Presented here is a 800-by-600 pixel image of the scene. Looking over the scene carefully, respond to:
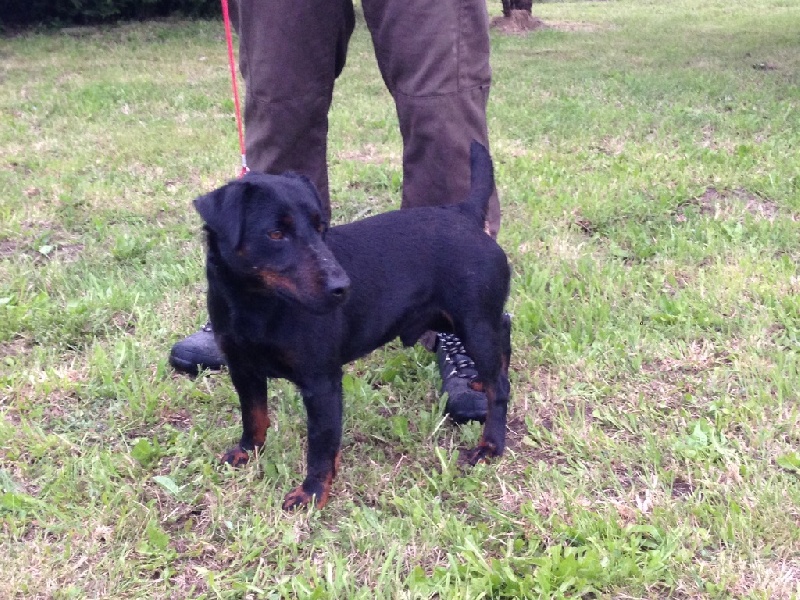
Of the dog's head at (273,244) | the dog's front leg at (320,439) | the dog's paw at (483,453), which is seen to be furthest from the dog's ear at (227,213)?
the dog's paw at (483,453)

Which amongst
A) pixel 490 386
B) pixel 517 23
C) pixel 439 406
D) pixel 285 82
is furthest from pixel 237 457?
pixel 517 23

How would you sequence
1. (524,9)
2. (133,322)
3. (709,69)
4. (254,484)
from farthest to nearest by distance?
1. (524,9)
2. (709,69)
3. (133,322)
4. (254,484)

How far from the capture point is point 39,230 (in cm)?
419

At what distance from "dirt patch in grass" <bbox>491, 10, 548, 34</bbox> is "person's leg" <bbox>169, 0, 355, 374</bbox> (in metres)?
12.5

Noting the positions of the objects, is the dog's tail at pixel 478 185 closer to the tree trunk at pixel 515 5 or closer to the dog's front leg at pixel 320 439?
Result: the dog's front leg at pixel 320 439

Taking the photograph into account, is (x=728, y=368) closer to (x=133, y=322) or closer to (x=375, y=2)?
(x=375, y=2)

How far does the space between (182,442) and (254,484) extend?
1.11 ft

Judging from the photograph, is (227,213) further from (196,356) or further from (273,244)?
(196,356)

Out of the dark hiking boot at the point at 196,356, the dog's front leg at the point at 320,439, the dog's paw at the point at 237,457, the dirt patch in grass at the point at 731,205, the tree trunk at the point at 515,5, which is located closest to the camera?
the dog's front leg at the point at 320,439

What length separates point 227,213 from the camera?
77.1 inches

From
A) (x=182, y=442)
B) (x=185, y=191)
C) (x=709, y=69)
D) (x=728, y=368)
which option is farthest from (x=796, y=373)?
(x=709, y=69)

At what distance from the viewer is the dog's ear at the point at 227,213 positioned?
1.94 metres

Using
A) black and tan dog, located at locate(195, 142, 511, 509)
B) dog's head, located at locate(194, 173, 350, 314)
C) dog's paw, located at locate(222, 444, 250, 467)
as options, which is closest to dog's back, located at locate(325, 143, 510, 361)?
black and tan dog, located at locate(195, 142, 511, 509)

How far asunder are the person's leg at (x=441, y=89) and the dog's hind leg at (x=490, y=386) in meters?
0.15
